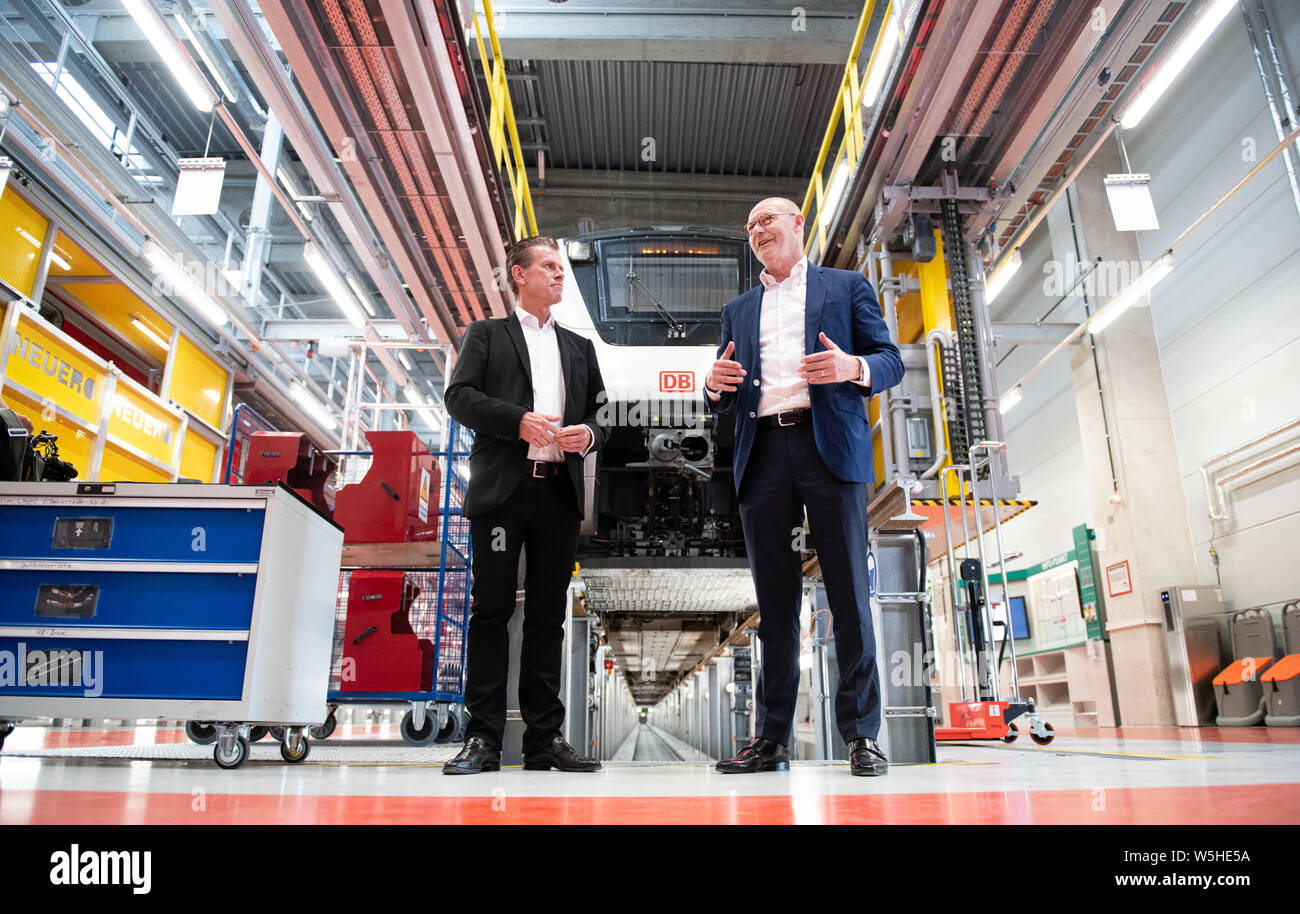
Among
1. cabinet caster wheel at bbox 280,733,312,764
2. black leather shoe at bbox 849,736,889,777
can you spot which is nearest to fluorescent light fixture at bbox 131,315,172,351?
cabinet caster wheel at bbox 280,733,312,764

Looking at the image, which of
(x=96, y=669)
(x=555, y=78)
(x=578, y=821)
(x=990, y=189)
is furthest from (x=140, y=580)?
(x=555, y=78)

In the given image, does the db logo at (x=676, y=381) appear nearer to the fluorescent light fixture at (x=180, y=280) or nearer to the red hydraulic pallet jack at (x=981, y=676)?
the red hydraulic pallet jack at (x=981, y=676)

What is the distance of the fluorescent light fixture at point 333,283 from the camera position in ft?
24.9

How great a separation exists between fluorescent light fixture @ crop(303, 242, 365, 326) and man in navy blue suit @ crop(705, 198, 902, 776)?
632 cm

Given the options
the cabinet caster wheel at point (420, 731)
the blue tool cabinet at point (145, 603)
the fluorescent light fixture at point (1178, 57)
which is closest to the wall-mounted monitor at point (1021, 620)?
the fluorescent light fixture at point (1178, 57)

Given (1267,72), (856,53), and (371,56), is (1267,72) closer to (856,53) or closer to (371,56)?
(856,53)

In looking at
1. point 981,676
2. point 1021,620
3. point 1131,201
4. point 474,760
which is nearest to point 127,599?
point 474,760

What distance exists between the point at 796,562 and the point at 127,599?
2.13 metres

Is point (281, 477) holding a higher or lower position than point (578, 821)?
higher

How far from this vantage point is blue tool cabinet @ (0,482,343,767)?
2.40m

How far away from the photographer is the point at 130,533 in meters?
2.51

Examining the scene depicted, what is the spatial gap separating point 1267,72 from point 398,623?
9.59 meters

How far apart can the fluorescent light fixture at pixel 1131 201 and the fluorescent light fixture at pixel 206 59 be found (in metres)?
7.50

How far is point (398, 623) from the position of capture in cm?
458
